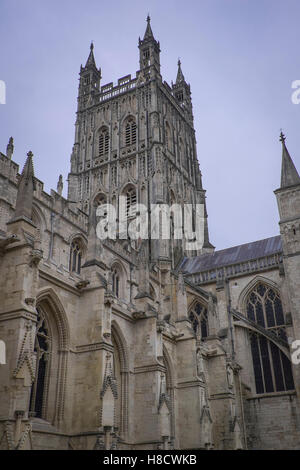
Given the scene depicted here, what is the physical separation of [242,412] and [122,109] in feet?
108

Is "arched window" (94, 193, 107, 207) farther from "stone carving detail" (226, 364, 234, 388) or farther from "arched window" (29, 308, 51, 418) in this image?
"arched window" (29, 308, 51, 418)

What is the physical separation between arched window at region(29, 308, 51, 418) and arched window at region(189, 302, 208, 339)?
727 inches

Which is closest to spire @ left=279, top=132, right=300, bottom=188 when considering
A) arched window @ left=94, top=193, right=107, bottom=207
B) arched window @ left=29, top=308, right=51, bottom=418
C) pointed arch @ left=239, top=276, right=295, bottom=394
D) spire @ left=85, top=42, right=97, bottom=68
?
pointed arch @ left=239, top=276, right=295, bottom=394

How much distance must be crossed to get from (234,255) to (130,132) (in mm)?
17328

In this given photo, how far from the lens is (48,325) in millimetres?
17781

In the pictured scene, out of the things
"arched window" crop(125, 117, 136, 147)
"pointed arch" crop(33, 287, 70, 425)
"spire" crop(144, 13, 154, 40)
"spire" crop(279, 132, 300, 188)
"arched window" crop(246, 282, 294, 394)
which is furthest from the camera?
"spire" crop(144, 13, 154, 40)

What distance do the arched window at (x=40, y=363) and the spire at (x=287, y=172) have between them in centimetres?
2087

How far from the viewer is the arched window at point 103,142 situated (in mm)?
49281

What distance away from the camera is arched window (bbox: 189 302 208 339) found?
113 ft

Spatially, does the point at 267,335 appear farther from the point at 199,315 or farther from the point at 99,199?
the point at 99,199

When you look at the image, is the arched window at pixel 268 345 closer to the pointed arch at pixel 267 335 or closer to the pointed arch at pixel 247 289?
the pointed arch at pixel 267 335

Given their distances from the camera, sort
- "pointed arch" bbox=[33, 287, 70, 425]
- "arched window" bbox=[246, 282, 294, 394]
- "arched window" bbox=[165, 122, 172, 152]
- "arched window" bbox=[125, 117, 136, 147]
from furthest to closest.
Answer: "arched window" bbox=[165, 122, 172, 152]
"arched window" bbox=[125, 117, 136, 147]
"arched window" bbox=[246, 282, 294, 394]
"pointed arch" bbox=[33, 287, 70, 425]

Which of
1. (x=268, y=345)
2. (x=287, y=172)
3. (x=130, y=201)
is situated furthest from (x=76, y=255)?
(x=287, y=172)
